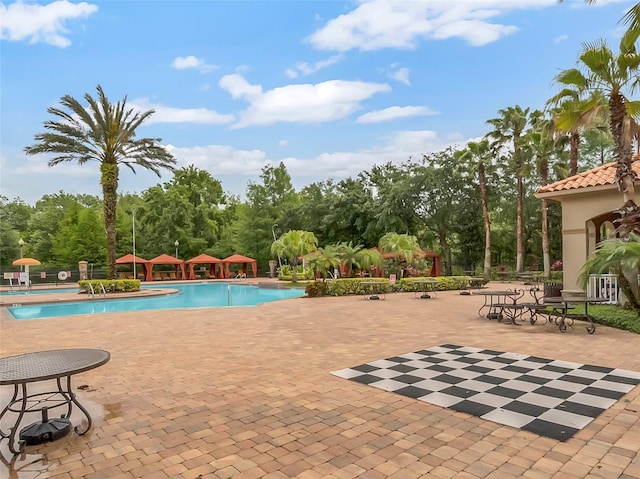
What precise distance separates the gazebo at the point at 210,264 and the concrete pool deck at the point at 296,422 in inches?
1114

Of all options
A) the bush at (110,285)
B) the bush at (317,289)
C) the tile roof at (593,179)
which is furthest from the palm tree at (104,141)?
the tile roof at (593,179)

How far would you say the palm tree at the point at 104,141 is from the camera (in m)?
19.1

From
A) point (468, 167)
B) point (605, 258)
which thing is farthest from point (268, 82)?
point (605, 258)

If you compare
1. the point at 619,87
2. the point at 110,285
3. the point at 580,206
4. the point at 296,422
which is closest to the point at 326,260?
the point at 110,285

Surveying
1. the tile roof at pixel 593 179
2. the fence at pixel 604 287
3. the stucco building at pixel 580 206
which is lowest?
the fence at pixel 604 287

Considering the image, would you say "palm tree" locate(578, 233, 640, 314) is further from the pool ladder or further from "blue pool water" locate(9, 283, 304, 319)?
the pool ladder

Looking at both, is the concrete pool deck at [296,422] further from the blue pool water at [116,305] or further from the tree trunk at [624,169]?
the blue pool water at [116,305]

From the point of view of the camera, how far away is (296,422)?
389 cm

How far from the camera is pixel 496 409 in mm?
4078

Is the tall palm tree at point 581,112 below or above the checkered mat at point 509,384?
above

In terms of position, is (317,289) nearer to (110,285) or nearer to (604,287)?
(604,287)

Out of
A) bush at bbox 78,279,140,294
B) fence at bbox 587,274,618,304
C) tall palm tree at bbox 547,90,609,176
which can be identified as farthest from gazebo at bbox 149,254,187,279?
tall palm tree at bbox 547,90,609,176

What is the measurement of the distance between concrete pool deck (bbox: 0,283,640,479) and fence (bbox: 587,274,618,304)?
3318 mm

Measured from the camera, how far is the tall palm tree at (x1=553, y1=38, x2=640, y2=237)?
9.58 meters
